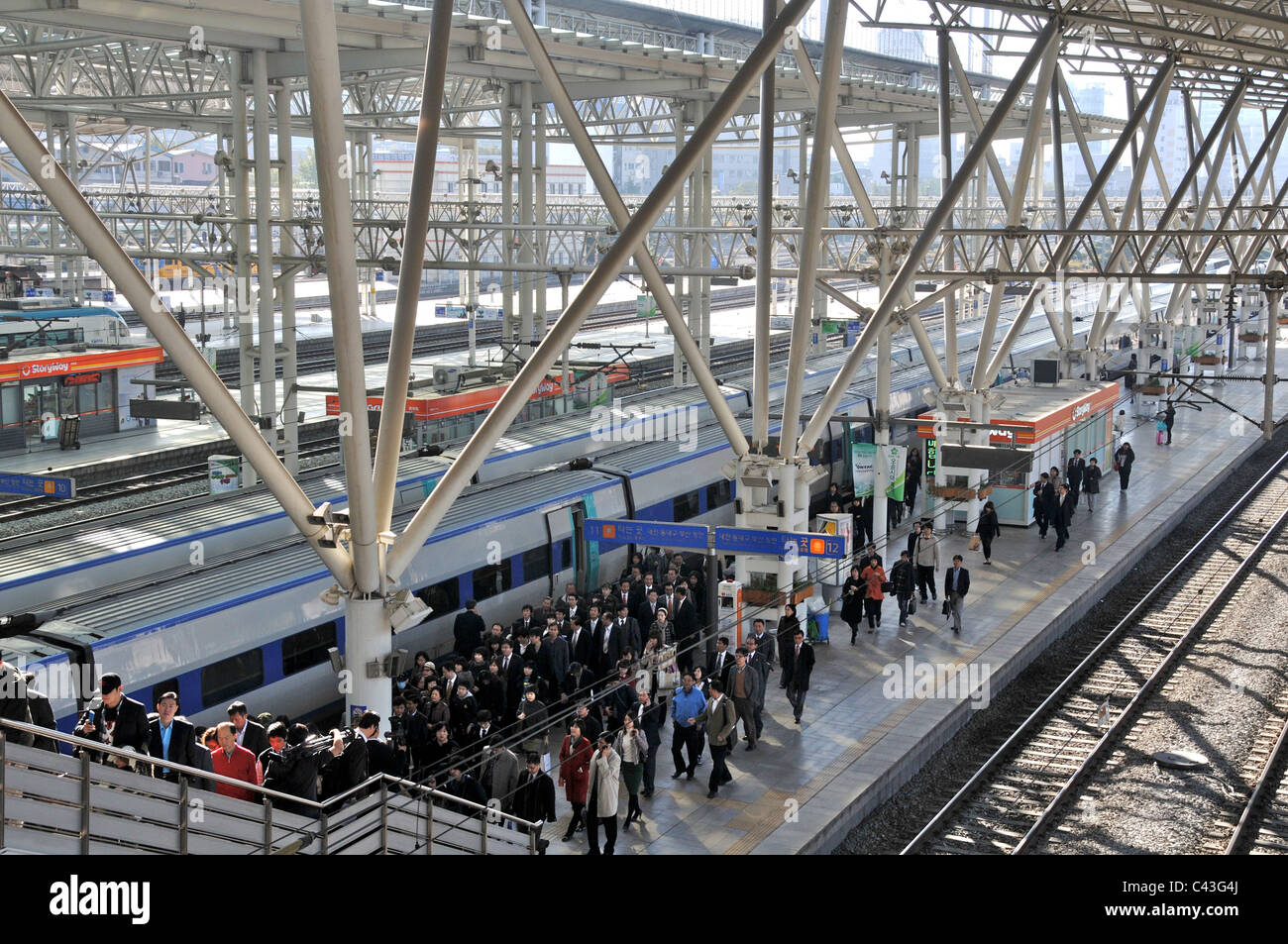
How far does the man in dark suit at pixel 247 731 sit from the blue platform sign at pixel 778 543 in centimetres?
774

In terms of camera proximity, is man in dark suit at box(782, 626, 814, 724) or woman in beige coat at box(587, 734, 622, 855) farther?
man in dark suit at box(782, 626, 814, 724)

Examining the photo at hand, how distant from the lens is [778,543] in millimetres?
18297

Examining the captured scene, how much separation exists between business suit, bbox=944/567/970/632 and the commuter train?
5.26 metres

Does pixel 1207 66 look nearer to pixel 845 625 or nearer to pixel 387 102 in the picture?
pixel 845 625

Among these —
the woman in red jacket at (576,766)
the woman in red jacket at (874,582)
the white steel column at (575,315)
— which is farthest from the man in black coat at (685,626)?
the white steel column at (575,315)

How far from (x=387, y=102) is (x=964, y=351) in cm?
1926

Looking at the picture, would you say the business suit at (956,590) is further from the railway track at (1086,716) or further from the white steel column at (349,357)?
the white steel column at (349,357)

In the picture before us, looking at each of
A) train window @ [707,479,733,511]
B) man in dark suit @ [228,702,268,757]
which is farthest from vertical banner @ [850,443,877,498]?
man in dark suit @ [228,702,268,757]

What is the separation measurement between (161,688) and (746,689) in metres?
6.40

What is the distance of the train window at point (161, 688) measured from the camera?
48.1 feet

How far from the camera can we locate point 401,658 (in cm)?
1338

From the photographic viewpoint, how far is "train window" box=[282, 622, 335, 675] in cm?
1653

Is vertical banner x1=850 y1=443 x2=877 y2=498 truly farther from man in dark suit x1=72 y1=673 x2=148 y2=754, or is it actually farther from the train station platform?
man in dark suit x1=72 y1=673 x2=148 y2=754
